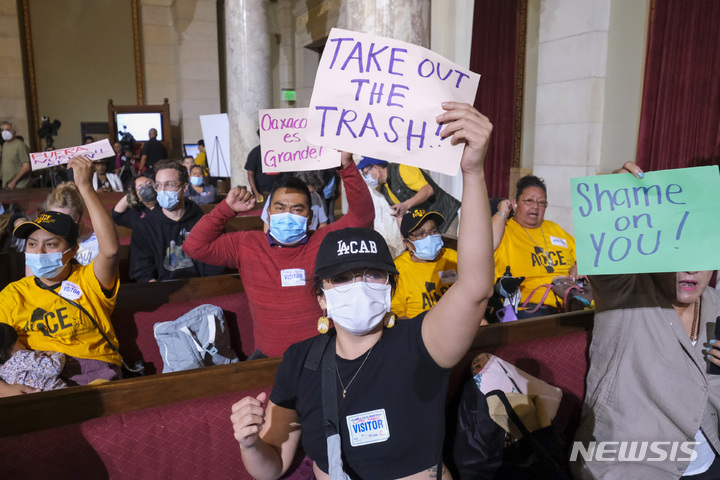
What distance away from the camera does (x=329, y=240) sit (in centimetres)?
175

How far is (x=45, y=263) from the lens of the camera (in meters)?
2.76

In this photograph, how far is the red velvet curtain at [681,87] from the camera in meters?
5.68

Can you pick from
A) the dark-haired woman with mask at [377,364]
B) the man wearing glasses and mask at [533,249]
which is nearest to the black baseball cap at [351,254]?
the dark-haired woman with mask at [377,364]

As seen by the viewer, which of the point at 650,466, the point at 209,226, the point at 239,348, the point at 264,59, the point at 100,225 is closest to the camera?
the point at 650,466

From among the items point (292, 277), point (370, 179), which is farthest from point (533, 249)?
point (292, 277)

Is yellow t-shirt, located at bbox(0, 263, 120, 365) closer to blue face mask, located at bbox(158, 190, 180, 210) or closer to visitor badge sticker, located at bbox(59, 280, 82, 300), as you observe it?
visitor badge sticker, located at bbox(59, 280, 82, 300)

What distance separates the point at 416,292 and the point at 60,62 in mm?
16268

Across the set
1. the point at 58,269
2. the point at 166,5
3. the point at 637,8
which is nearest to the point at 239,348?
the point at 58,269

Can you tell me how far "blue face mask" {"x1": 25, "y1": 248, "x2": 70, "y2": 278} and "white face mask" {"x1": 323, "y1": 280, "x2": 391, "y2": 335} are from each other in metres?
1.86

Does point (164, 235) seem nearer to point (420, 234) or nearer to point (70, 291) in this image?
point (70, 291)

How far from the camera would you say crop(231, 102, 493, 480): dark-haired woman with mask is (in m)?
1.46

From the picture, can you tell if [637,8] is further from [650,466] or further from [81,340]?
[81,340]

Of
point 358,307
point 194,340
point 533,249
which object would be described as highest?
point 358,307

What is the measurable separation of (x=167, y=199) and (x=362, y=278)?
9.03 feet
